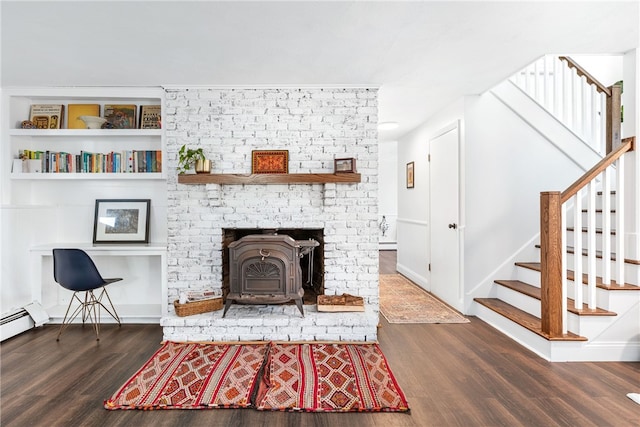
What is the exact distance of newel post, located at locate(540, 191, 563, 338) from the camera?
2.60 m

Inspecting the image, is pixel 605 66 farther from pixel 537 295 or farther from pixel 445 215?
pixel 537 295

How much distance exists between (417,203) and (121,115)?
3957mm

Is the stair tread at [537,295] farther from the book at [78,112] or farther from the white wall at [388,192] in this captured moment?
the white wall at [388,192]

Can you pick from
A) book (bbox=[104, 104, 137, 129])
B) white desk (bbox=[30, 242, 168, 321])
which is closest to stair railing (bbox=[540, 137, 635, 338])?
white desk (bbox=[30, 242, 168, 321])

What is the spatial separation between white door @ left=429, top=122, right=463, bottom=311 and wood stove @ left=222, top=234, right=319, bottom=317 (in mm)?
1894

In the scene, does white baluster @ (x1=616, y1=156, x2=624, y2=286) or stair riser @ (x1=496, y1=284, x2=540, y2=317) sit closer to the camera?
white baluster @ (x1=616, y1=156, x2=624, y2=286)

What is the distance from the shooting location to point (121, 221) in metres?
3.65

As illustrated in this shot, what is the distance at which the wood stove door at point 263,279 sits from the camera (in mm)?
3045

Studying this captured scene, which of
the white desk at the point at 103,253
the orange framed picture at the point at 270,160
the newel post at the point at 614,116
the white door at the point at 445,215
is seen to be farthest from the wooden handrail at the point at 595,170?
the white desk at the point at 103,253

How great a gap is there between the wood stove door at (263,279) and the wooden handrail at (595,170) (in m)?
2.33

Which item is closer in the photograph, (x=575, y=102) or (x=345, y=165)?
(x=345, y=165)

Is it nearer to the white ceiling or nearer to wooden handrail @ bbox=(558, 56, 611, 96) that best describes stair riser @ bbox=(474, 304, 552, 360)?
the white ceiling

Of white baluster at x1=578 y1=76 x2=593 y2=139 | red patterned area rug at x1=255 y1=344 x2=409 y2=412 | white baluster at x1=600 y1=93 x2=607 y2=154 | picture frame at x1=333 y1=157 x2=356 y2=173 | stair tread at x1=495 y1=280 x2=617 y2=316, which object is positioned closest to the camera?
red patterned area rug at x1=255 y1=344 x2=409 y2=412

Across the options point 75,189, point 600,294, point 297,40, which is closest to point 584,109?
point 600,294
